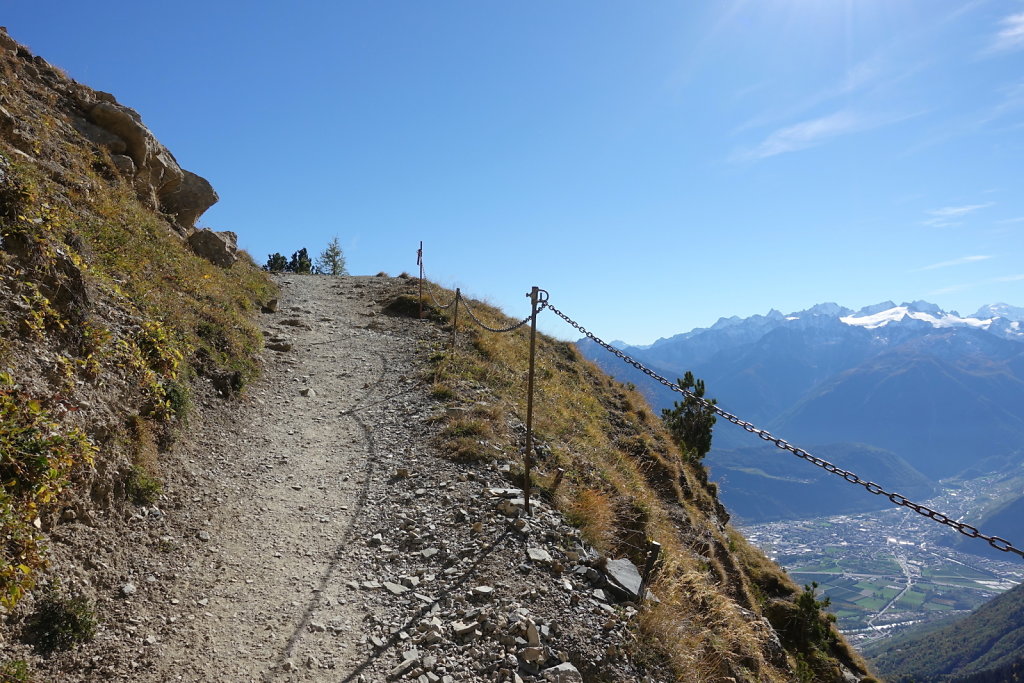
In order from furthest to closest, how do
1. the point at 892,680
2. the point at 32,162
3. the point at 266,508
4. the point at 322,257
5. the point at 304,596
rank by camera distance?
the point at 322,257, the point at 892,680, the point at 32,162, the point at 266,508, the point at 304,596

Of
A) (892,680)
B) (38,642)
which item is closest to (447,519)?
(38,642)

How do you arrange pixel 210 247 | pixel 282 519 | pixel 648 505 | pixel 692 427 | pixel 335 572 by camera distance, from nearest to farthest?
pixel 335 572 → pixel 282 519 → pixel 648 505 → pixel 210 247 → pixel 692 427

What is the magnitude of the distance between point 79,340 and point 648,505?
938cm

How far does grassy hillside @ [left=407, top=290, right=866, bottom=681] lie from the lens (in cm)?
682

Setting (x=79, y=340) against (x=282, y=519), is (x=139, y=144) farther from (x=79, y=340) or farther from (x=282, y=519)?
(x=282, y=519)

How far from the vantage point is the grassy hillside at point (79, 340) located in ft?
15.7

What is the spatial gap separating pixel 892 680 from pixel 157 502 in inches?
598

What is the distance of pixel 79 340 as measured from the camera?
261 inches

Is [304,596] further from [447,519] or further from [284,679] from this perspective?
[447,519]

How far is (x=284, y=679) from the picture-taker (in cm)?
464

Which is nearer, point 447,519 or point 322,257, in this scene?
point 447,519

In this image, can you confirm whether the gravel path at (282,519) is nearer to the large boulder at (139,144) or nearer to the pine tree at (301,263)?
the large boulder at (139,144)

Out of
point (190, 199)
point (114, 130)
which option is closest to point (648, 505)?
point (114, 130)

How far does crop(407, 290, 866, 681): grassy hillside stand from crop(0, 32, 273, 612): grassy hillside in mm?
4852
